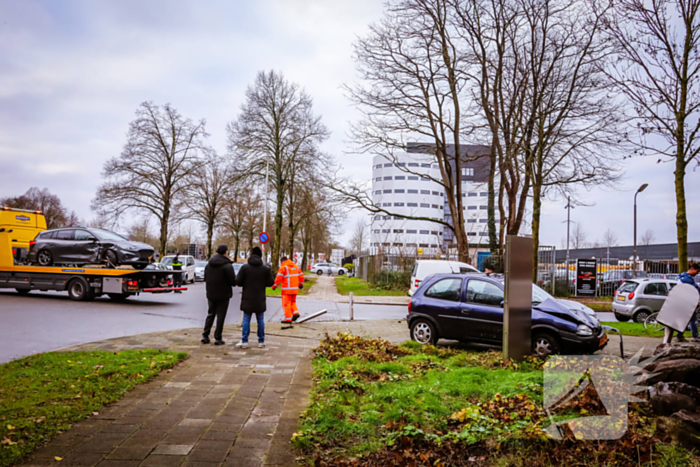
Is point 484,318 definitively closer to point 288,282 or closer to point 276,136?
point 288,282

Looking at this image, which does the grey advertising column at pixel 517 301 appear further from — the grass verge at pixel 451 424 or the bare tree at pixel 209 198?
the bare tree at pixel 209 198

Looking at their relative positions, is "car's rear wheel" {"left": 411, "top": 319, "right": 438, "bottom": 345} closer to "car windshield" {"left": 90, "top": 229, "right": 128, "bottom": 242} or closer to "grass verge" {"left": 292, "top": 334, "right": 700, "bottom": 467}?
"grass verge" {"left": 292, "top": 334, "right": 700, "bottom": 467}

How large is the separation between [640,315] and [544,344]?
980cm

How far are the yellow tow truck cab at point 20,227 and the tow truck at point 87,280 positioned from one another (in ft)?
2.38

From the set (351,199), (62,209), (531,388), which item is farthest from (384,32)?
(62,209)

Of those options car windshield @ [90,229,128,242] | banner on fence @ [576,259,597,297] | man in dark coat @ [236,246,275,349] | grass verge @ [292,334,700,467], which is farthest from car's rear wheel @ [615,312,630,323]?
car windshield @ [90,229,128,242]

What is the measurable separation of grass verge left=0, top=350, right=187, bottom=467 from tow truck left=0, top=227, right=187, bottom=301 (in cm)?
984

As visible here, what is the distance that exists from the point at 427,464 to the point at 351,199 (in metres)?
21.0

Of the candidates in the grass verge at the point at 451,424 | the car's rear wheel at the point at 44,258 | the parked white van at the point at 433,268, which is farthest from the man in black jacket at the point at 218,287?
the car's rear wheel at the point at 44,258

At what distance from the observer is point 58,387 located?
5648 mm

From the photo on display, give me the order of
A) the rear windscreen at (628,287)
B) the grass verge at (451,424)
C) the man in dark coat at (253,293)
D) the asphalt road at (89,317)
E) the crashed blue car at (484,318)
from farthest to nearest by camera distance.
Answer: the rear windscreen at (628,287), the asphalt road at (89,317), the man in dark coat at (253,293), the crashed blue car at (484,318), the grass verge at (451,424)

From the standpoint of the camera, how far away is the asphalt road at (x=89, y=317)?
31.7ft

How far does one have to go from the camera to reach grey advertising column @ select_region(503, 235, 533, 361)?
7566 millimetres

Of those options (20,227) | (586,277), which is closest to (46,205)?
(20,227)
